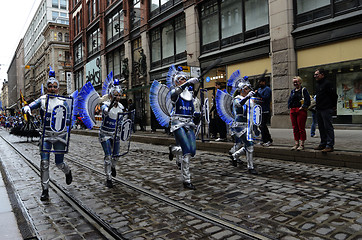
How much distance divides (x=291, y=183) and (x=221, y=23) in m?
14.2

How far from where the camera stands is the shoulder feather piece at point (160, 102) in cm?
614

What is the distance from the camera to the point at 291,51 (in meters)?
13.3

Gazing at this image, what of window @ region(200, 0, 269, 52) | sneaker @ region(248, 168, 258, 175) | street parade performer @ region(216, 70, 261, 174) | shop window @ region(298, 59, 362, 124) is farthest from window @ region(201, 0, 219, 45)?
sneaker @ region(248, 168, 258, 175)

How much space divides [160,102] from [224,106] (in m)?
1.79

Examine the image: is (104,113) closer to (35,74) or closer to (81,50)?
(81,50)

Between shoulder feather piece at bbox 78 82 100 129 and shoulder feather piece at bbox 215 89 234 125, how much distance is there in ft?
9.78

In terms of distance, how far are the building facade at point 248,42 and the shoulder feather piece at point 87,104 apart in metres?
5.88

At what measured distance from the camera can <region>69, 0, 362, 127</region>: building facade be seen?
12.0 m

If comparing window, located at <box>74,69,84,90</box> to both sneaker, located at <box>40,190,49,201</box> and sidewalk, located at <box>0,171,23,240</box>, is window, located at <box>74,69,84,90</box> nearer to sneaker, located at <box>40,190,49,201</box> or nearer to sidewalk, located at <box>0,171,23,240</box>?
sneaker, located at <box>40,190,49,201</box>

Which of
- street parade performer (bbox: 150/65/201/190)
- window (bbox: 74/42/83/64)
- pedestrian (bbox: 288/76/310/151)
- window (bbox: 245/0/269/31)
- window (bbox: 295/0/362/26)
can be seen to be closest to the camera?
street parade performer (bbox: 150/65/201/190)

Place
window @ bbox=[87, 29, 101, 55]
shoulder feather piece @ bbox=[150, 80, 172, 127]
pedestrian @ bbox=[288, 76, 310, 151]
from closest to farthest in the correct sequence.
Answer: shoulder feather piece @ bbox=[150, 80, 172, 127] < pedestrian @ bbox=[288, 76, 310, 151] < window @ bbox=[87, 29, 101, 55]

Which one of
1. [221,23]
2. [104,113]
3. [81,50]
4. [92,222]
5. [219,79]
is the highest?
[81,50]

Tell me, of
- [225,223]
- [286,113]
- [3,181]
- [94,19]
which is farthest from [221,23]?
[94,19]

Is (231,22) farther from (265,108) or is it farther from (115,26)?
(115,26)
